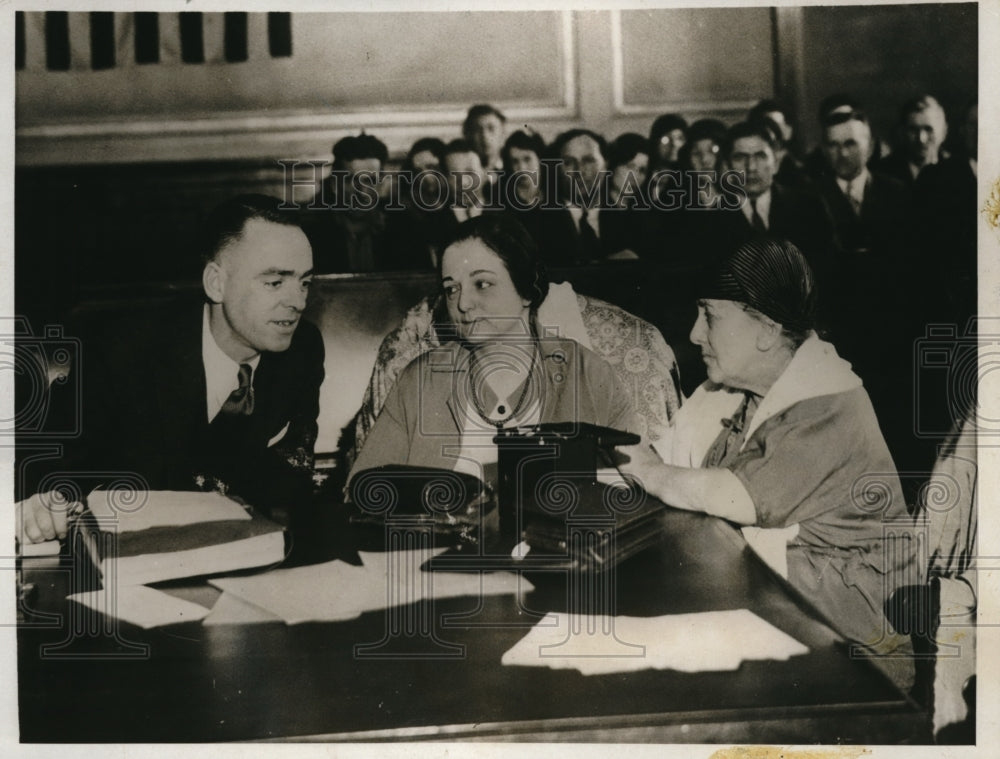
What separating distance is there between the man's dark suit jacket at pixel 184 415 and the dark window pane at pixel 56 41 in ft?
2.60

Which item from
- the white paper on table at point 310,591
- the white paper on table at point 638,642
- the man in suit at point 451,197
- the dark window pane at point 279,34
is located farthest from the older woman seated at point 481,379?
the dark window pane at point 279,34

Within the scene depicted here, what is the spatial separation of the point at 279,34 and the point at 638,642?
2137mm

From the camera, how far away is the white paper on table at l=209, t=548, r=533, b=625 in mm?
2713

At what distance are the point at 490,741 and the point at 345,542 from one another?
0.73 meters

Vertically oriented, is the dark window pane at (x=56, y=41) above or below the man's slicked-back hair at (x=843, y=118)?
above

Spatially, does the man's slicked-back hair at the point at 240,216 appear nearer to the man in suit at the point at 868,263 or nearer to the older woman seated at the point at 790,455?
the older woman seated at the point at 790,455

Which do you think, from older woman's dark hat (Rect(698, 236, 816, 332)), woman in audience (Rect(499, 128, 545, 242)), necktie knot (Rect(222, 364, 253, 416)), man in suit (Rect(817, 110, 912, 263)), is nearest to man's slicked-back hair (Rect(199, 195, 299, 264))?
necktie knot (Rect(222, 364, 253, 416))

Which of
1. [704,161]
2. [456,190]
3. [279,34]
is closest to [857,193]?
[704,161]

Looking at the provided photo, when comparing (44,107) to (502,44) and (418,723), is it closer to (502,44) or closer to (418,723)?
(502,44)

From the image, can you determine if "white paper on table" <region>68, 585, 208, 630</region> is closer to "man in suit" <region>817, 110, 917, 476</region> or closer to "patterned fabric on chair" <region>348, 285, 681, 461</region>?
"patterned fabric on chair" <region>348, 285, 681, 461</region>

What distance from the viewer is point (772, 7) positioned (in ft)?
9.14

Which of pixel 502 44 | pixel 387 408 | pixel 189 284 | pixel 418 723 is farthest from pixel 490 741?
pixel 502 44

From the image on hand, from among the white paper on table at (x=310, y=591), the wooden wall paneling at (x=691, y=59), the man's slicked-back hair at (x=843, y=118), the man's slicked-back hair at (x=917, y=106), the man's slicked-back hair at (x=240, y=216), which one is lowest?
the white paper on table at (x=310, y=591)

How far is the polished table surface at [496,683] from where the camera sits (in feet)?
8.85
